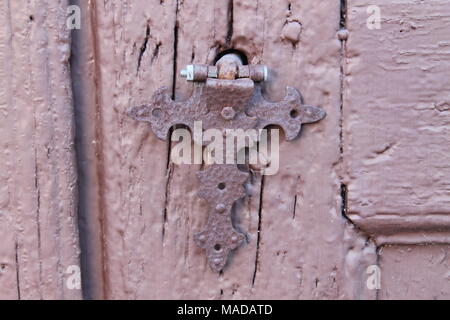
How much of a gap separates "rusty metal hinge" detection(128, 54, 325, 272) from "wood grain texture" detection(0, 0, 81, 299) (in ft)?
0.33

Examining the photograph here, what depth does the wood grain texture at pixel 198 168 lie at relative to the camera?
613 millimetres

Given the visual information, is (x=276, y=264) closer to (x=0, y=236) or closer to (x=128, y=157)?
(x=128, y=157)

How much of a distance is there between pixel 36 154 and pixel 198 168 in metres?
0.19

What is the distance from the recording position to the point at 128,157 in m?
0.63

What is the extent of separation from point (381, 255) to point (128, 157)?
333 mm

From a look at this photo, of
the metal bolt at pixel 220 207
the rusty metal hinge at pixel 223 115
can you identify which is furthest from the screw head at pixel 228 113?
the metal bolt at pixel 220 207

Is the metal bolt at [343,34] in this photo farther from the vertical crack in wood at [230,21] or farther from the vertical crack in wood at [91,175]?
the vertical crack in wood at [91,175]

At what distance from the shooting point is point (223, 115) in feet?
2.00

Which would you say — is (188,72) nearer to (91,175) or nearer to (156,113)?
(156,113)

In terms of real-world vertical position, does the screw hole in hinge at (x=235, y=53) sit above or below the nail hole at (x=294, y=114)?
above

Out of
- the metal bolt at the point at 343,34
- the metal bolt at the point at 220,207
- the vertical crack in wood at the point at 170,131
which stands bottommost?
the metal bolt at the point at 220,207

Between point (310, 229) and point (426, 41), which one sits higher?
point (426, 41)
